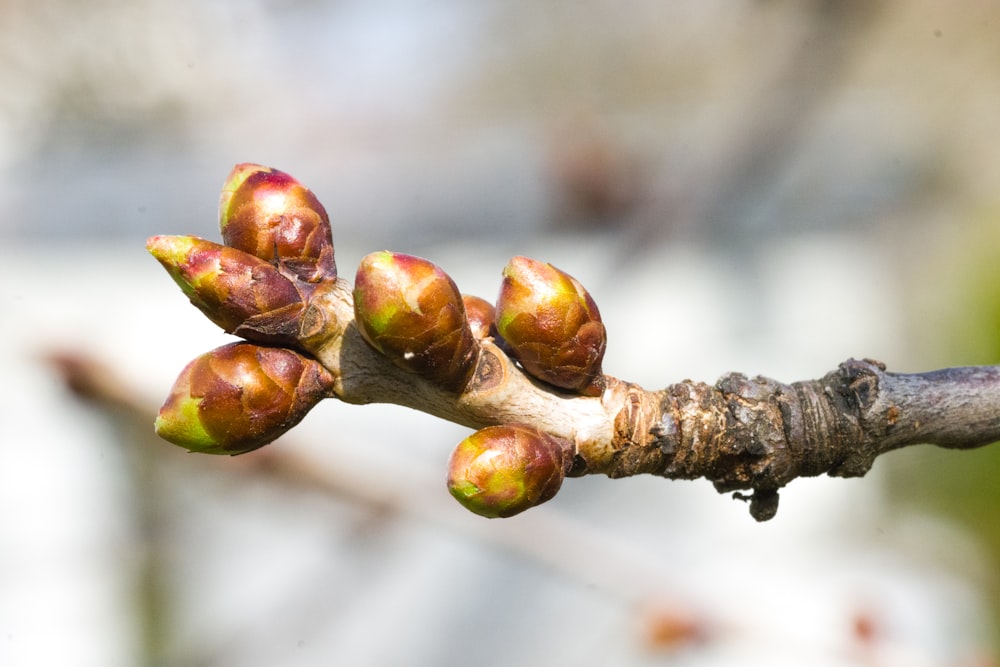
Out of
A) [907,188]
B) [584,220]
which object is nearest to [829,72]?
[907,188]

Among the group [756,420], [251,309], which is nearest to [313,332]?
[251,309]

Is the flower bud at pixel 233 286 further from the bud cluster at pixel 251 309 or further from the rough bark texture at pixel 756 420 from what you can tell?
the rough bark texture at pixel 756 420

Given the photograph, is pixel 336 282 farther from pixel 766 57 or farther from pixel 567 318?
pixel 766 57

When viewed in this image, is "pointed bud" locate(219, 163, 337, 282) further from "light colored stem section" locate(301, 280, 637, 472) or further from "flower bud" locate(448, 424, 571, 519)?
"flower bud" locate(448, 424, 571, 519)

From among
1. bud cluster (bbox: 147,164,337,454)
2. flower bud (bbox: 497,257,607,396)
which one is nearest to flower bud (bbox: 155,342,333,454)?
bud cluster (bbox: 147,164,337,454)

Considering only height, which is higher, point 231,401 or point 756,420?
point 756,420

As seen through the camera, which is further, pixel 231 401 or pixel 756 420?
pixel 756 420

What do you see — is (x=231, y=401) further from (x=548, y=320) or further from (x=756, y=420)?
(x=756, y=420)
